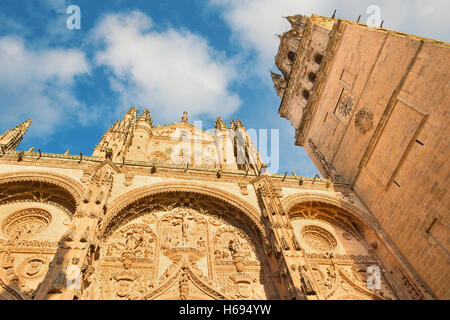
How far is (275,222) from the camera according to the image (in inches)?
459

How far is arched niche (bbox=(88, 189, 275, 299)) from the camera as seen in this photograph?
10.2m

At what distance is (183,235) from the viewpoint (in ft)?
39.7

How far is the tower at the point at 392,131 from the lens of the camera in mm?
10773

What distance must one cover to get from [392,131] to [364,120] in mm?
2204

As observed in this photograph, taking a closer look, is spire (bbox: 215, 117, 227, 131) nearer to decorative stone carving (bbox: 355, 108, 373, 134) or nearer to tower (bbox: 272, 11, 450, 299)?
tower (bbox: 272, 11, 450, 299)

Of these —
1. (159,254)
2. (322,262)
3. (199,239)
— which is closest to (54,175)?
(159,254)

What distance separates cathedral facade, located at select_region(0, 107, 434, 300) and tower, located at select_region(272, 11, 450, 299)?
847mm

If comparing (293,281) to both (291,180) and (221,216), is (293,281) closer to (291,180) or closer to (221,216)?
(221,216)

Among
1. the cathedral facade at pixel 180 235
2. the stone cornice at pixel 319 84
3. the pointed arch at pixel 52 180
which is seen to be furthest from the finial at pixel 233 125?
the pointed arch at pixel 52 180

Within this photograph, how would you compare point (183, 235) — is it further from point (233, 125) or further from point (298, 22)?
point (298, 22)

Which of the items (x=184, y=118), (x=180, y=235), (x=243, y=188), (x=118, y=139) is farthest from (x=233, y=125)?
(x=180, y=235)

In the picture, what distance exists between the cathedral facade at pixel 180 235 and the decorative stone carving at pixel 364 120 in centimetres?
312

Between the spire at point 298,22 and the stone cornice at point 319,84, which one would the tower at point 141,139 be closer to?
the stone cornice at point 319,84

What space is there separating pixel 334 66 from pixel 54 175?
56.9 ft
